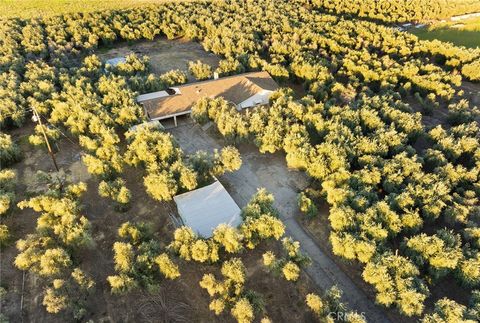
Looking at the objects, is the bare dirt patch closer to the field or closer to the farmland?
the farmland

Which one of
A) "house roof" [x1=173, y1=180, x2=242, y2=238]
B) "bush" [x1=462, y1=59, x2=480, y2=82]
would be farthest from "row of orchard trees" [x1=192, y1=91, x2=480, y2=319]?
"bush" [x1=462, y1=59, x2=480, y2=82]

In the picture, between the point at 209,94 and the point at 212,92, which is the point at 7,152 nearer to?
the point at 209,94

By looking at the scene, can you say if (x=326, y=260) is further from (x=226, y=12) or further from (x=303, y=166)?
(x=226, y=12)

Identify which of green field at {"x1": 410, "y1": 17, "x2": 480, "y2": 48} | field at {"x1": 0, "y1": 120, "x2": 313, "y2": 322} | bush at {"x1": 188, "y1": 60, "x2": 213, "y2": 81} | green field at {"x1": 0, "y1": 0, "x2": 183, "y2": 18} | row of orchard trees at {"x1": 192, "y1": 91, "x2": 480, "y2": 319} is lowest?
field at {"x1": 0, "y1": 120, "x2": 313, "y2": 322}

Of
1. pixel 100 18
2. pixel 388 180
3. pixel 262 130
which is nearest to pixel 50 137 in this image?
pixel 262 130

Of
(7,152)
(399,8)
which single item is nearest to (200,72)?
(7,152)
